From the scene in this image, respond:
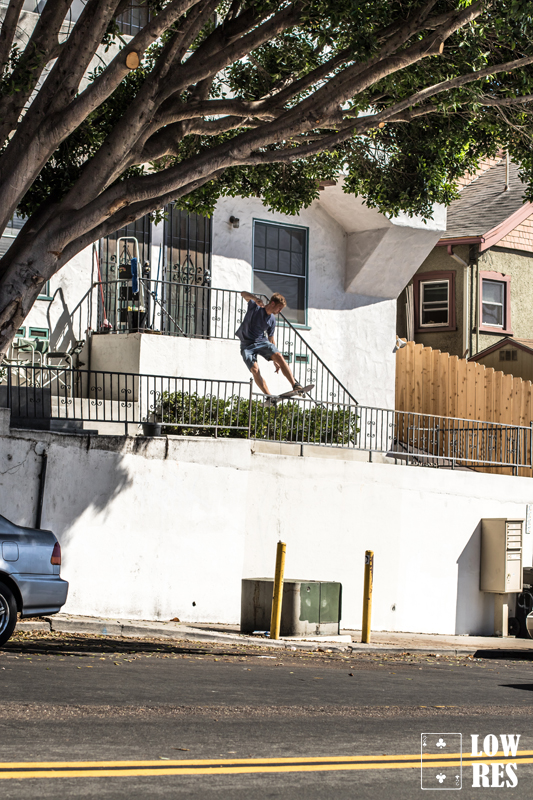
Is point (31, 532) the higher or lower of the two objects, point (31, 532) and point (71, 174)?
the lower

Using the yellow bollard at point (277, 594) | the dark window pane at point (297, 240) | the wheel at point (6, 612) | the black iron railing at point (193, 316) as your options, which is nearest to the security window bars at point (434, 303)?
the dark window pane at point (297, 240)

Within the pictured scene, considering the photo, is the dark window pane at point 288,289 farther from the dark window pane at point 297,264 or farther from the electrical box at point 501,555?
the electrical box at point 501,555

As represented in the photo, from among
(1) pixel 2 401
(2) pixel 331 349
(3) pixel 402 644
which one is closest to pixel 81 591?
(1) pixel 2 401

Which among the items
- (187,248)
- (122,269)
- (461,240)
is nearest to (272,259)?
(187,248)

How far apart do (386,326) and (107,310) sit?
6.52 m

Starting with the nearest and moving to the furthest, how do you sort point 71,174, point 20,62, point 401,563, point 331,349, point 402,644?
point 20,62
point 71,174
point 402,644
point 401,563
point 331,349

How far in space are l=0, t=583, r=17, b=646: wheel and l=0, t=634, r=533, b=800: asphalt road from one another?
218 millimetres

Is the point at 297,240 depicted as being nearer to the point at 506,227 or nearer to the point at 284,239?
the point at 284,239

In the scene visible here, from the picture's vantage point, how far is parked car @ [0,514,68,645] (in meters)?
10.1

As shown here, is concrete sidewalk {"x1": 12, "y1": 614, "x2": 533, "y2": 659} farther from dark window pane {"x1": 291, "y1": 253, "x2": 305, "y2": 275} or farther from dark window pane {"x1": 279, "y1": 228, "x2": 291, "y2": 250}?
dark window pane {"x1": 279, "y1": 228, "x2": 291, "y2": 250}

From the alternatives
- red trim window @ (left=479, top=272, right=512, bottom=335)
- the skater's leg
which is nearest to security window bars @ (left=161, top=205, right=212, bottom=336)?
the skater's leg

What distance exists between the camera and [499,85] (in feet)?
40.9

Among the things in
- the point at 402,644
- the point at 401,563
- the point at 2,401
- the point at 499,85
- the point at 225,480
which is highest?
the point at 499,85

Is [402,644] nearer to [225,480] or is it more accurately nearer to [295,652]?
[295,652]
